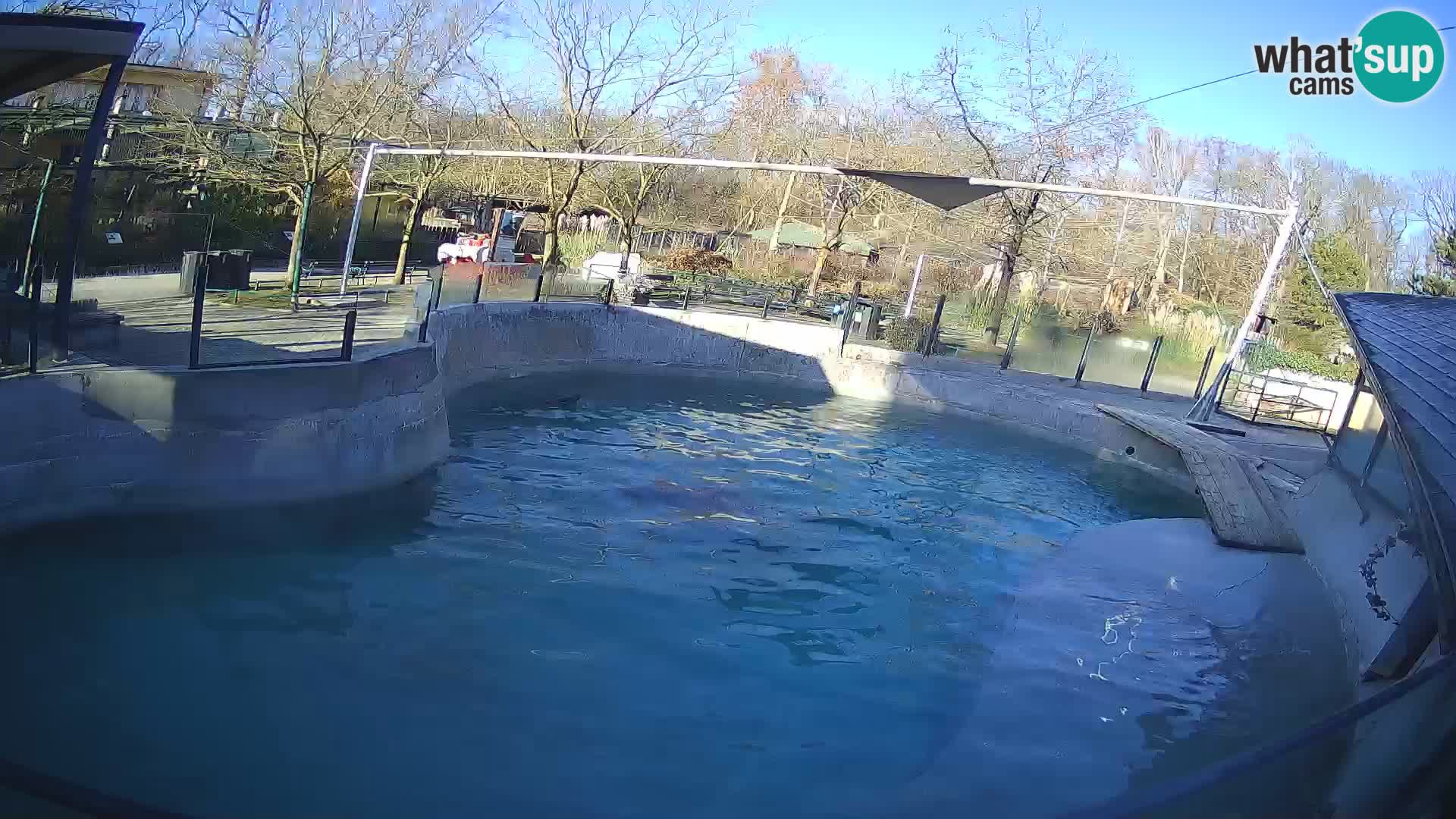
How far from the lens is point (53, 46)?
26.3ft

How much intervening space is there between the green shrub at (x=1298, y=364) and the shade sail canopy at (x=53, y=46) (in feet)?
75.2

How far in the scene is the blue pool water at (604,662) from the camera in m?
6.42

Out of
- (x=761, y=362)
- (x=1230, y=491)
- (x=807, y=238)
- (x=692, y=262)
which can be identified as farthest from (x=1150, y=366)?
(x=807, y=238)

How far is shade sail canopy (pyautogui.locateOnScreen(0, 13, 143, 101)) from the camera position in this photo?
7.65 metres

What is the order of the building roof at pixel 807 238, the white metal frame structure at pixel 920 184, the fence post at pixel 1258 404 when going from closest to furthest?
the white metal frame structure at pixel 920 184, the fence post at pixel 1258 404, the building roof at pixel 807 238

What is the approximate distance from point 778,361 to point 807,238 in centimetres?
1828

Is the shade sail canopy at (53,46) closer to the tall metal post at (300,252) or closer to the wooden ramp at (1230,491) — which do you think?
the tall metal post at (300,252)

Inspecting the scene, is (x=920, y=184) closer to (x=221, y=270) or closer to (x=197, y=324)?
(x=197, y=324)

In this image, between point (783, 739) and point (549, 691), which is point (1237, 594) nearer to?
point (783, 739)

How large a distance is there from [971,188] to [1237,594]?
20.2ft

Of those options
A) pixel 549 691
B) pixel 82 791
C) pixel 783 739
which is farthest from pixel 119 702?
pixel 82 791

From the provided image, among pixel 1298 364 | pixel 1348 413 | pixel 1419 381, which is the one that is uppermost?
pixel 1298 364

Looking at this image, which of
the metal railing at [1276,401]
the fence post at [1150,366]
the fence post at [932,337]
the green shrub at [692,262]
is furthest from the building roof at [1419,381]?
the green shrub at [692,262]

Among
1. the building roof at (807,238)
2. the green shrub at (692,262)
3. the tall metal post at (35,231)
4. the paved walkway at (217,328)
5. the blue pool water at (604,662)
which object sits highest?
the building roof at (807,238)
